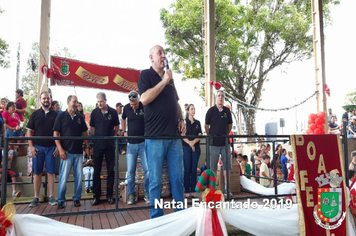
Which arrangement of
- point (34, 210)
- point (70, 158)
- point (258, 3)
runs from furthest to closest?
point (258, 3), point (70, 158), point (34, 210)

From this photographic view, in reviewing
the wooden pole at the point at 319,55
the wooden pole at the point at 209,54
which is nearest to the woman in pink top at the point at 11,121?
the wooden pole at the point at 209,54

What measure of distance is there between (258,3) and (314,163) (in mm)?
15752

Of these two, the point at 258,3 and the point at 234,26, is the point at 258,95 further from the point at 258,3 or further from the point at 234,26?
the point at 258,3

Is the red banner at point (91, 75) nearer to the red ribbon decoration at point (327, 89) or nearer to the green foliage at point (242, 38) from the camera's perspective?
the red ribbon decoration at point (327, 89)

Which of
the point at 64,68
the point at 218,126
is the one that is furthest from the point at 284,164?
the point at 64,68

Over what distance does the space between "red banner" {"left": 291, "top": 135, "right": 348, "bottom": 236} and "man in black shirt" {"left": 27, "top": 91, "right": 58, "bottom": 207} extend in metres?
3.33

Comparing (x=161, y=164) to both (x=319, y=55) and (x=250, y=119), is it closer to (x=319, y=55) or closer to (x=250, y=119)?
(x=319, y=55)

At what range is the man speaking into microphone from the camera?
2.71 m

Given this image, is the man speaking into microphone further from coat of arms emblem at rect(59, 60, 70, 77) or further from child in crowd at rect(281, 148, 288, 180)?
child in crowd at rect(281, 148, 288, 180)

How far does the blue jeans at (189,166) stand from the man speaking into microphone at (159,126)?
7.54ft

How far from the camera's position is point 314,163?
3162mm

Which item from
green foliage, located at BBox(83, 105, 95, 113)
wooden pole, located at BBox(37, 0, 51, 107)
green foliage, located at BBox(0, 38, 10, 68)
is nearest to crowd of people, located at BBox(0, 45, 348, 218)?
wooden pole, located at BBox(37, 0, 51, 107)

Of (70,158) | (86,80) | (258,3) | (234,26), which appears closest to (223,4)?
(234,26)

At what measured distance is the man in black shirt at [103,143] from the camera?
445 centimetres
